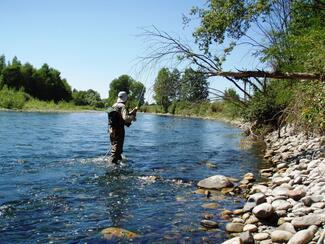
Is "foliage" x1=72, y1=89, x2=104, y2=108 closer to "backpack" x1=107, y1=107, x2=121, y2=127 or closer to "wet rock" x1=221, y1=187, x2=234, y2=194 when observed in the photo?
"backpack" x1=107, y1=107, x2=121, y2=127

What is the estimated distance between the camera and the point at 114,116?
12945 millimetres

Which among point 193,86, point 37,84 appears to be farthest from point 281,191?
point 37,84

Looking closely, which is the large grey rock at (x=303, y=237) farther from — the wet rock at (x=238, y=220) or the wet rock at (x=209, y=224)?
the wet rock at (x=209, y=224)

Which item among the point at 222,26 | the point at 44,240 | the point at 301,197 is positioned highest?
the point at 222,26

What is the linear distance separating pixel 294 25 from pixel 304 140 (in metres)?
4.35

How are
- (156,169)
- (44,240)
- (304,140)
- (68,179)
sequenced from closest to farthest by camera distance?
(44,240)
(68,179)
(156,169)
(304,140)

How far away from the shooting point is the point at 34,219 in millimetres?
7449

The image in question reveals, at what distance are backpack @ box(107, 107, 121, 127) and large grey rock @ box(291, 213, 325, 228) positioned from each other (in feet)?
24.1

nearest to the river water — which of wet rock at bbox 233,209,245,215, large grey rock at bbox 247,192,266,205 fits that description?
wet rock at bbox 233,209,245,215

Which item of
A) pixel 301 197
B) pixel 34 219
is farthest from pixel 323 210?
pixel 34 219

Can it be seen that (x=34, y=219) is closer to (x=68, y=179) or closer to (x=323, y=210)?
(x=68, y=179)

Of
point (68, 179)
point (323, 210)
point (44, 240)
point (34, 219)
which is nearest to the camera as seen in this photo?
point (44, 240)

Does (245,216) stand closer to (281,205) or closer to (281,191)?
(281,205)

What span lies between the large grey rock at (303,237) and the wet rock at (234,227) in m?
1.20
